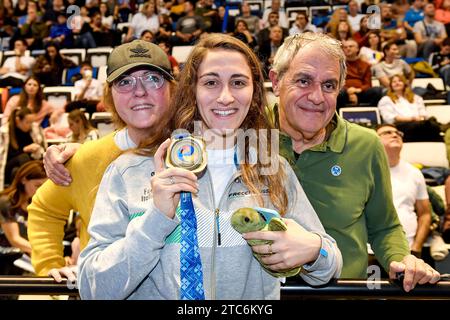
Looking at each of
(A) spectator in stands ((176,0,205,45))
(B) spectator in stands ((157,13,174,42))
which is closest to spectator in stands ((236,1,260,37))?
(A) spectator in stands ((176,0,205,45))

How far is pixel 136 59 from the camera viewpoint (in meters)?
2.13

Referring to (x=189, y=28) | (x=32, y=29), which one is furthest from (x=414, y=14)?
(x=32, y=29)

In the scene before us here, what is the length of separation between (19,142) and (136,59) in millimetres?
4640

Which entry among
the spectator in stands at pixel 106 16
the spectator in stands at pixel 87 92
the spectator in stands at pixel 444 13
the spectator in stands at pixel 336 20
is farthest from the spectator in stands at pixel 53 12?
the spectator in stands at pixel 444 13

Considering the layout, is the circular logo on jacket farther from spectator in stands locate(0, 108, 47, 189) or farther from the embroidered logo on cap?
spectator in stands locate(0, 108, 47, 189)

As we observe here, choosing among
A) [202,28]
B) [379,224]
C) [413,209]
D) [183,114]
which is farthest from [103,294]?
[202,28]

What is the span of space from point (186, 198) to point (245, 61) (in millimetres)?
447

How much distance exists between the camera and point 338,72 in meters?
2.15

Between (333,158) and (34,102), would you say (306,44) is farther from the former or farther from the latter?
(34,102)

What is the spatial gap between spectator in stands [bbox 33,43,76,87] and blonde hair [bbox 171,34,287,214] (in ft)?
25.5

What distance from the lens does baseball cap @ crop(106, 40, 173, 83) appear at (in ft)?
6.95

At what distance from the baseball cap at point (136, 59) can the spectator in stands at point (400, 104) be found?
4.89m

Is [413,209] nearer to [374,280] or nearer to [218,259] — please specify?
[374,280]

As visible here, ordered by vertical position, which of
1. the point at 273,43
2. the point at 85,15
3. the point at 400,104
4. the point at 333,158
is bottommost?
the point at 400,104
